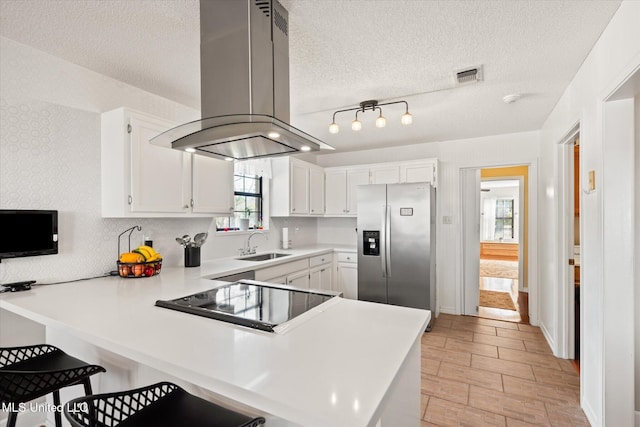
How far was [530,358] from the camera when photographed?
2.89 metres

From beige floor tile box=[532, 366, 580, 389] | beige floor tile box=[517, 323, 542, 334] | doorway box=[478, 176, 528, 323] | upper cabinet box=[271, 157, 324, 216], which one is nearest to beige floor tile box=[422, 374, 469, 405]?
beige floor tile box=[532, 366, 580, 389]

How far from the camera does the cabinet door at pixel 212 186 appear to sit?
269cm

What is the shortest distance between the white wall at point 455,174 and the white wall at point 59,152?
11.7ft

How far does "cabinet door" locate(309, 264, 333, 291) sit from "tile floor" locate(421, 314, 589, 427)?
1.43 meters

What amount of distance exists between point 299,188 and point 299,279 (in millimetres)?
1296

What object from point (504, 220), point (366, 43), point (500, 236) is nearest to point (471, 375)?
point (366, 43)

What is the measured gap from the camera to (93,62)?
7.03 ft

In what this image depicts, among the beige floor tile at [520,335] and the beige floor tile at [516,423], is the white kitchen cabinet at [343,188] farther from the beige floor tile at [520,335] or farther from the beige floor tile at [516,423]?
the beige floor tile at [516,423]

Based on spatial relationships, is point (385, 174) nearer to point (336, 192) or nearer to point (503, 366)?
point (336, 192)

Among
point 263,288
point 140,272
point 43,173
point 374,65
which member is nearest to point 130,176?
point 43,173

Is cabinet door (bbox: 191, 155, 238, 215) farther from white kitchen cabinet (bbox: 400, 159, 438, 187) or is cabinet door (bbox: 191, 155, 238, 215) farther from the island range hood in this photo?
white kitchen cabinet (bbox: 400, 159, 438, 187)

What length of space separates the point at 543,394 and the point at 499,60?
2.44 m

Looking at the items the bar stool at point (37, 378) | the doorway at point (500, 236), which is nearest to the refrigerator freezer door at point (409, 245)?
the doorway at point (500, 236)

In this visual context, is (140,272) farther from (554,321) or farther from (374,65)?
(554,321)
